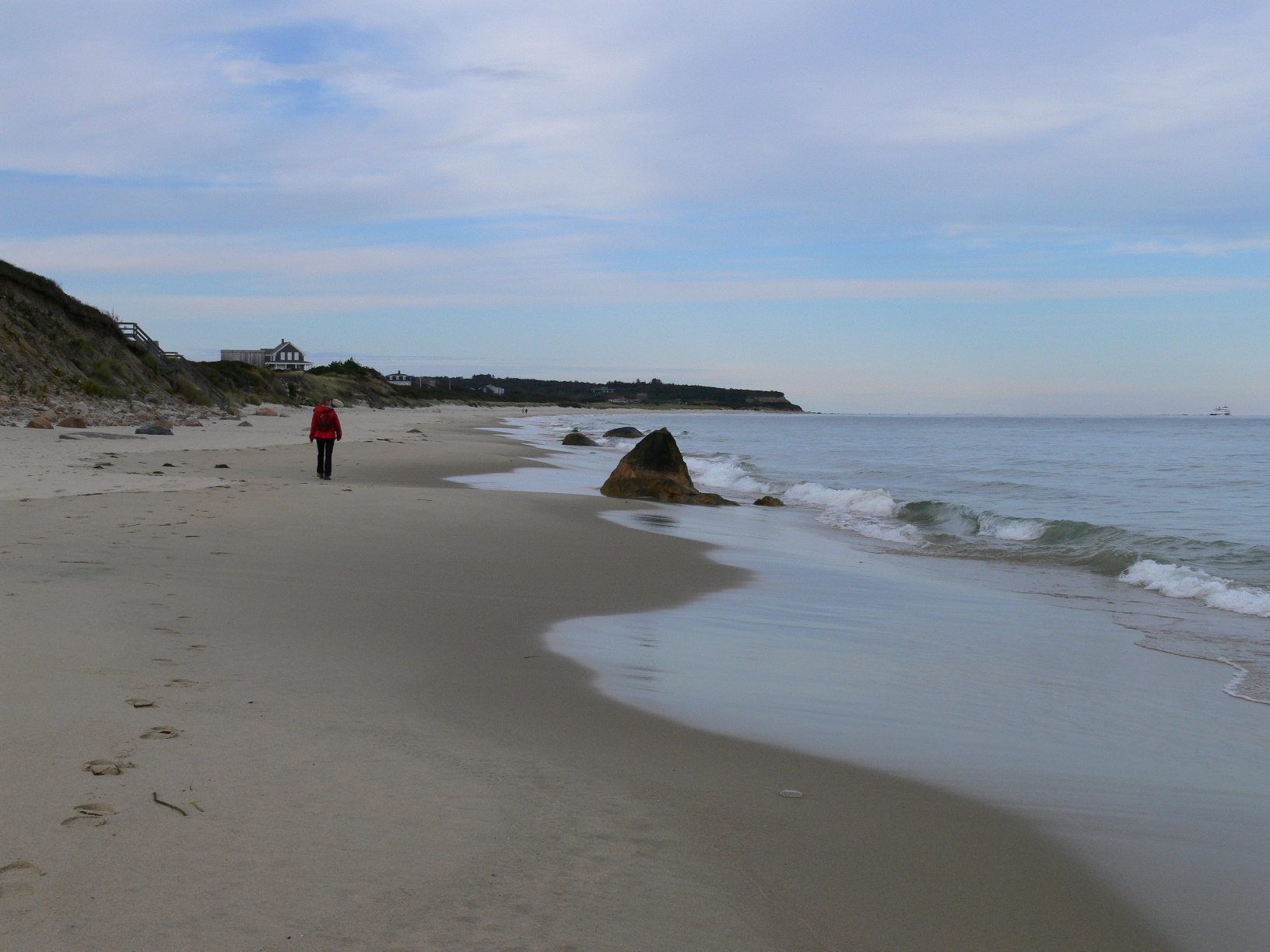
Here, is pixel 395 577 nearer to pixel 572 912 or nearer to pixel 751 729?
pixel 751 729

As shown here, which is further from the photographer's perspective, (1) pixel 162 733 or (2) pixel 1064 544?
(2) pixel 1064 544

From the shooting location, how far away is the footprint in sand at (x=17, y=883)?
2.20 meters

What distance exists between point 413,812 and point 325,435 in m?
13.2

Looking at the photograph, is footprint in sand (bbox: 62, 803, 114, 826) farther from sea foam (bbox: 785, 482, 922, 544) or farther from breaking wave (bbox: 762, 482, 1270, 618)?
sea foam (bbox: 785, 482, 922, 544)

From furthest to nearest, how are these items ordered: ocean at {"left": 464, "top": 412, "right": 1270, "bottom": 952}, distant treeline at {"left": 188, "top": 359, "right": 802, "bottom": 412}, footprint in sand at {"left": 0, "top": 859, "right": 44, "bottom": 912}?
distant treeline at {"left": 188, "top": 359, "right": 802, "bottom": 412} → ocean at {"left": 464, "top": 412, "right": 1270, "bottom": 952} → footprint in sand at {"left": 0, "top": 859, "right": 44, "bottom": 912}

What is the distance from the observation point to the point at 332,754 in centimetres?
340

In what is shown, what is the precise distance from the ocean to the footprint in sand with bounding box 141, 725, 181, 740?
2016mm

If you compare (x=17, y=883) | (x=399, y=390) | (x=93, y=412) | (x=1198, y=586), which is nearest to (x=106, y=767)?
(x=17, y=883)

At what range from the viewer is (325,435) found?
1530cm

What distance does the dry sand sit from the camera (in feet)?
7.70

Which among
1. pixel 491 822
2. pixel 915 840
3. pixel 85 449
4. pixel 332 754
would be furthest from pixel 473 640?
pixel 85 449

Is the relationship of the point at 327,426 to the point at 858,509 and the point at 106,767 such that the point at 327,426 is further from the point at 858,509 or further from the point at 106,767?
the point at 106,767

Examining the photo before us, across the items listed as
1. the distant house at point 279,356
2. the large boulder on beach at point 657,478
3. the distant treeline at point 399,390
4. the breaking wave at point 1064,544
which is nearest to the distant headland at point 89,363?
the distant treeline at point 399,390

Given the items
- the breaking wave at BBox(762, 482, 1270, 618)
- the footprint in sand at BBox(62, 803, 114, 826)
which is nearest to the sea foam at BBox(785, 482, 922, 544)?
the breaking wave at BBox(762, 482, 1270, 618)
